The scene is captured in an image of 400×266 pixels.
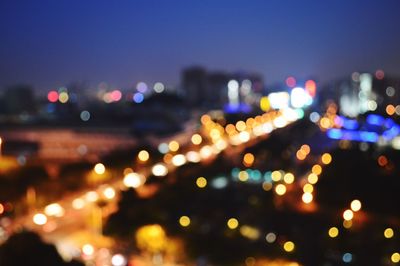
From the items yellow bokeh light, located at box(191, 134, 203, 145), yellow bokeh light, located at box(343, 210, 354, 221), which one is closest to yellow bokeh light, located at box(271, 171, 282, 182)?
yellow bokeh light, located at box(343, 210, 354, 221)

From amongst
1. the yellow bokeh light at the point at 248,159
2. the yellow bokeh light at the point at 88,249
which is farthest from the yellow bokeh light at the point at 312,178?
the yellow bokeh light at the point at 88,249

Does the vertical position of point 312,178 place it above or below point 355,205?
above

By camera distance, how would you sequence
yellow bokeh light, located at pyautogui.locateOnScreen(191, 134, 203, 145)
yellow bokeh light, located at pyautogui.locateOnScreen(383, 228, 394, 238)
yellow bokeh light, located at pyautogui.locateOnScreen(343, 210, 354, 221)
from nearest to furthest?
yellow bokeh light, located at pyautogui.locateOnScreen(383, 228, 394, 238), yellow bokeh light, located at pyautogui.locateOnScreen(343, 210, 354, 221), yellow bokeh light, located at pyautogui.locateOnScreen(191, 134, 203, 145)

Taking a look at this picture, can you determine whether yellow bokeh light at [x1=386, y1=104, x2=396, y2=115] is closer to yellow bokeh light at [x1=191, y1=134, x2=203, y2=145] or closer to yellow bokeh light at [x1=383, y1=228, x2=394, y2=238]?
yellow bokeh light at [x1=191, y1=134, x2=203, y2=145]

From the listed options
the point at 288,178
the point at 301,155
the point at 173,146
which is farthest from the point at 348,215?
the point at 173,146

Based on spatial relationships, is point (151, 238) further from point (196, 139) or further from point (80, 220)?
point (196, 139)

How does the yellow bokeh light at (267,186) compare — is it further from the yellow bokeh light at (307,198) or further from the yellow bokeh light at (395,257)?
the yellow bokeh light at (395,257)

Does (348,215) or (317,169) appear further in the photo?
(317,169)
